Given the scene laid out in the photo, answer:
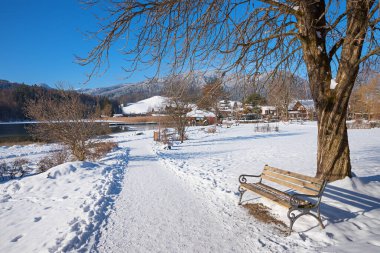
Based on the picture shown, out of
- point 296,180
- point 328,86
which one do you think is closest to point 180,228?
point 296,180

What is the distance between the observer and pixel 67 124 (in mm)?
11172

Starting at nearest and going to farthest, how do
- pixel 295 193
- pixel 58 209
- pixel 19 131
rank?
pixel 295 193
pixel 58 209
pixel 19 131

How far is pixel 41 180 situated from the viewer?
733 cm

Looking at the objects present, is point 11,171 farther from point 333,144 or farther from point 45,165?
point 333,144

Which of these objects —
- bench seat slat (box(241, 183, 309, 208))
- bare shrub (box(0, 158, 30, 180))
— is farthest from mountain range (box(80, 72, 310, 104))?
bare shrub (box(0, 158, 30, 180))

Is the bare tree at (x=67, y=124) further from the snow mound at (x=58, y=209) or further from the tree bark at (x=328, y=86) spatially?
the tree bark at (x=328, y=86)

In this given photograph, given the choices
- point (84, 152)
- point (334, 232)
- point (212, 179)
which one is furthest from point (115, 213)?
point (84, 152)

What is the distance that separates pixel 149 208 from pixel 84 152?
25.6ft

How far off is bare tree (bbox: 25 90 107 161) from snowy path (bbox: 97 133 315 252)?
6385mm

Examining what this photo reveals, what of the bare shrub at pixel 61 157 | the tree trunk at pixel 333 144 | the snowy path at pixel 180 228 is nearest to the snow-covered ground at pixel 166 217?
the snowy path at pixel 180 228

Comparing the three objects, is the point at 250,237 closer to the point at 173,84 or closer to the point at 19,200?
the point at 173,84

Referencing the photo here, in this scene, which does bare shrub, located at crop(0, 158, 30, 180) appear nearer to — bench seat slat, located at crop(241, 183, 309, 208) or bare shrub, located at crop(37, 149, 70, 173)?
bare shrub, located at crop(37, 149, 70, 173)

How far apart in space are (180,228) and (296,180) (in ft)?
7.55

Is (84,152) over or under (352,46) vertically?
under
